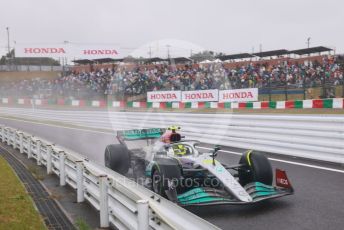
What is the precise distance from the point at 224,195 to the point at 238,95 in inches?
504

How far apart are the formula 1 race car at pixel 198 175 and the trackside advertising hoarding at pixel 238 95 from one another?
10.5 m

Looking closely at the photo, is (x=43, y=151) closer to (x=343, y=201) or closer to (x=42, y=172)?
(x=42, y=172)

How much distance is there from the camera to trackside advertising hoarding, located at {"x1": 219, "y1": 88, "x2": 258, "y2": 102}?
17828 millimetres

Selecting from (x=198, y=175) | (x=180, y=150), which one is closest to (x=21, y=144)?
(x=180, y=150)

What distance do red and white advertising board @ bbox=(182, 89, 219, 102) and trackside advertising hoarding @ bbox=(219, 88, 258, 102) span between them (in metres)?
0.30

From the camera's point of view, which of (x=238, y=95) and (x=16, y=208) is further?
(x=238, y=95)

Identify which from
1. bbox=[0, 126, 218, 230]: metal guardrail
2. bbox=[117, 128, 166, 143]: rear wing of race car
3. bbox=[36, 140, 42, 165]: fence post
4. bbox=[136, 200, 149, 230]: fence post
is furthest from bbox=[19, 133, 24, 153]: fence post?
bbox=[136, 200, 149, 230]: fence post

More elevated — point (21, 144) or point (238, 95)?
point (238, 95)

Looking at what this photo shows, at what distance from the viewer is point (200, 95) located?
19547mm

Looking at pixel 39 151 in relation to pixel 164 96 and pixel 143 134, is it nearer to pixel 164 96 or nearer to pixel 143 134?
pixel 143 134

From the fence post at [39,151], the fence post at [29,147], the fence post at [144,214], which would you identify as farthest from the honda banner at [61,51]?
the fence post at [144,214]

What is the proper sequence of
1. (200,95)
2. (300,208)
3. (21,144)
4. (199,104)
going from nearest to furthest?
(300,208), (21,144), (199,104), (200,95)

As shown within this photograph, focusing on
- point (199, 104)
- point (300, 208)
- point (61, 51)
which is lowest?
point (300, 208)

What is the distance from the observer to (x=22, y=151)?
40.3ft
